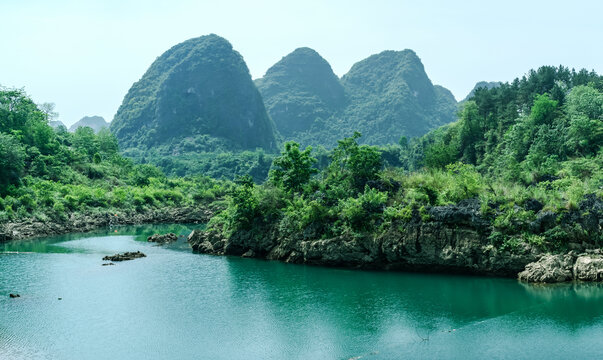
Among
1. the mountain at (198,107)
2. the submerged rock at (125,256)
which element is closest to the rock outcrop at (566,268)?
the submerged rock at (125,256)

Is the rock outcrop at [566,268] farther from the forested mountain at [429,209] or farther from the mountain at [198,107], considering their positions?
the mountain at [198,107]

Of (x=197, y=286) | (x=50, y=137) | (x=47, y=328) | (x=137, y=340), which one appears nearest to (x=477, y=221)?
(x=197, y=286)

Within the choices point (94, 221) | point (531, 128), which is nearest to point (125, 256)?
point (94, 221)

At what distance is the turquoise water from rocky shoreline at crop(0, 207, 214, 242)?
1478 cm

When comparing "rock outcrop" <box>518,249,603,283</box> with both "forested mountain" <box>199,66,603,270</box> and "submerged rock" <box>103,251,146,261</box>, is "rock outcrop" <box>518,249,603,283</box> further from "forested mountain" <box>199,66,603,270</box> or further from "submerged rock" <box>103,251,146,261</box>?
"submerged rock" <box>103,251,146,261</box>

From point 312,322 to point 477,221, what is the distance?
35.3ft

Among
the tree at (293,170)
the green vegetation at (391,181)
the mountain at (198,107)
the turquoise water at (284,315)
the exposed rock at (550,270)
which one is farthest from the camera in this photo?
the mountain at (198,107)

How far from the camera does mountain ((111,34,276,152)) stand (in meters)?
163

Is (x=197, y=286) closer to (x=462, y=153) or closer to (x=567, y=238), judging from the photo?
(x=567, y=238)

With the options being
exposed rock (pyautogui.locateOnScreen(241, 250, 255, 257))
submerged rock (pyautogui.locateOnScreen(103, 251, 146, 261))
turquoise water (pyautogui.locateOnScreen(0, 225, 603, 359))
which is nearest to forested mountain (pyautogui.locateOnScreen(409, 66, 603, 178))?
turquoise water (pyautogui.locateOnScreen(0, 225, 603, 359))

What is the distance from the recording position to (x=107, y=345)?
1767 centimetres

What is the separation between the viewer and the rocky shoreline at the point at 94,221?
42.8 metres

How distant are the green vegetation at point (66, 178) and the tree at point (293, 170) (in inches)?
984

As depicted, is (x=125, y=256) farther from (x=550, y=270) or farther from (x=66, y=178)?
(x=66, y=178)
